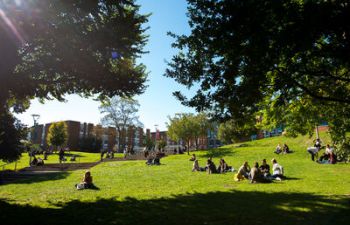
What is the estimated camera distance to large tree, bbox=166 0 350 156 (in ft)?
25.6

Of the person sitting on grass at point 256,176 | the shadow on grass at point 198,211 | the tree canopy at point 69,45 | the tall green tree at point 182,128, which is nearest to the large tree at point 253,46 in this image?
the shadow on grass at point 198,211

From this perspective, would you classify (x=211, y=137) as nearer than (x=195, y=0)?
No

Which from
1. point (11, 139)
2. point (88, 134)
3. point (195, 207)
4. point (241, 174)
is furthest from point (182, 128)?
point (88, 134)

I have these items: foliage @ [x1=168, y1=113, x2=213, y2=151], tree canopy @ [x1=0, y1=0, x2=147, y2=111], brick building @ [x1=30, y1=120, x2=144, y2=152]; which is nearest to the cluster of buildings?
brick building @ [x1=30, y1=120, x2=144, y2=152]

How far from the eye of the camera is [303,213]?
8906mm

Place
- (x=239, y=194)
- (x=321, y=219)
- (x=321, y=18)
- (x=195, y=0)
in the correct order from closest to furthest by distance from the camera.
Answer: (x=321, y=18) < (x=321, y=219) < (x=195, y=0) < (x=239, y=194)

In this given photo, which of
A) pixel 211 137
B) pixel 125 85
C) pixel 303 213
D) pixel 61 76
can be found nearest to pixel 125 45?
pixel 125 85

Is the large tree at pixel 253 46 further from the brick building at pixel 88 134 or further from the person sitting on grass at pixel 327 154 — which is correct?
the brick building at pixel 88 134

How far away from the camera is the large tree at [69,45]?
13.4 m

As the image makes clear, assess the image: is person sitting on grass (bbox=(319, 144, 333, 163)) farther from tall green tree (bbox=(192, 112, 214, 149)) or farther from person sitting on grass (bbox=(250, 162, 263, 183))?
tall green tree (bbox=(192, 112, 214, 149))

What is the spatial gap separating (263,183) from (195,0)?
11.0 meters

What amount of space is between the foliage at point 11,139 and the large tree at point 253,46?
23351 mm

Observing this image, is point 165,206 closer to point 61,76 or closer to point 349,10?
point 349,10

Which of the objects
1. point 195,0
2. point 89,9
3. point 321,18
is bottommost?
point 321,18
